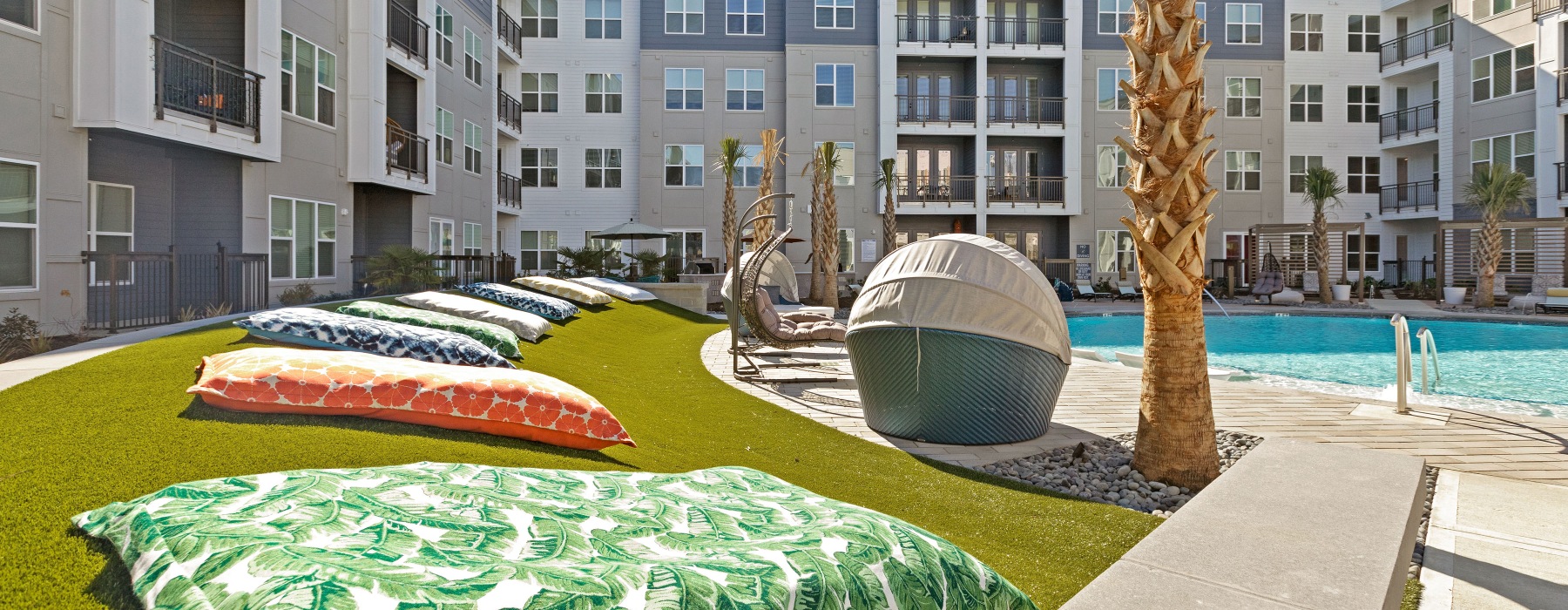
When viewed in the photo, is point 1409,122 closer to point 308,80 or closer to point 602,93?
point 602,93

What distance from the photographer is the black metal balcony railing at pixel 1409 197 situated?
33.2 m

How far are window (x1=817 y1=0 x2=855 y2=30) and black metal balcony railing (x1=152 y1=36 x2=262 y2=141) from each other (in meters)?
22.9

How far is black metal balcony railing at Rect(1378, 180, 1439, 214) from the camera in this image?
1307 inches

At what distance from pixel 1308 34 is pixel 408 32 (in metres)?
34.4

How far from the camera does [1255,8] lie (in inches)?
1391

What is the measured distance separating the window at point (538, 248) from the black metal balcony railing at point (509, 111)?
13.7 feet

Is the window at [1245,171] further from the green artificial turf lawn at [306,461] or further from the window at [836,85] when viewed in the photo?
the green artificial turf lawn at [306,461]

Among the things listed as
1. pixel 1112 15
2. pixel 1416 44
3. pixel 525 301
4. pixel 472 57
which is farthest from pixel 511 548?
pixel 1416 44

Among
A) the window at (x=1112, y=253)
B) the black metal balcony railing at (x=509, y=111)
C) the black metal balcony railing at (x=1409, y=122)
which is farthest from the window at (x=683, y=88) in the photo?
the black metal balcony railing at (x=1409, y=122)

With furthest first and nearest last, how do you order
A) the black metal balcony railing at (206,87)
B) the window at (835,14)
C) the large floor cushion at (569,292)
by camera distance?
the window at (835,14) < the large floor cushion at (569,292) < the black metal balcony railing at (206,87)

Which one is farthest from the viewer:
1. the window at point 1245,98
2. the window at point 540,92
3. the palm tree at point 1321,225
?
the window at point 1245,98

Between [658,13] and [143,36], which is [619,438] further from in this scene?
[658,13]

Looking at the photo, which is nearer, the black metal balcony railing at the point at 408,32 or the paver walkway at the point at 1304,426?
the paver walkway at the point at 1304,426

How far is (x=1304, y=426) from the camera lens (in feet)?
25.4
